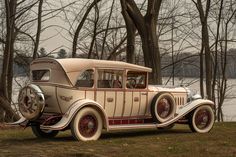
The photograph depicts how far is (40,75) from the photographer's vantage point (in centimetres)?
1114

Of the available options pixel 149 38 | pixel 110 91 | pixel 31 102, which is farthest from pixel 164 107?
pixel 149 38

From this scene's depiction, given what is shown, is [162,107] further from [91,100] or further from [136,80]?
[91,100]

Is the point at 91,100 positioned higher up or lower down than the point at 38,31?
lower down

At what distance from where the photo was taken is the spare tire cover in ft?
33.7

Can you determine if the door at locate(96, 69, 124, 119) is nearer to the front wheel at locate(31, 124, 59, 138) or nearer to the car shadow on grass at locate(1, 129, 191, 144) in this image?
the car shadow on grass at locate(1, 129, 191, 144)

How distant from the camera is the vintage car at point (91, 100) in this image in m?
10.4

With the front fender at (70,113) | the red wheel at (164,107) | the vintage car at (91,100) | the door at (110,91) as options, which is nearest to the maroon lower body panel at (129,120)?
the vintage car at (91,100)

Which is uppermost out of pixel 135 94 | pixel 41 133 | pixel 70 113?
pixel 135 94

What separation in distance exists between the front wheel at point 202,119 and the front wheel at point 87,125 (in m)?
2.71

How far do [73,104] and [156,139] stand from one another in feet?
6.38

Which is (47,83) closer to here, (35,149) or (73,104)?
(73,104)

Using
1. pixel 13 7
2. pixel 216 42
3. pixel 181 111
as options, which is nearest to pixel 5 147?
pixel 181 111

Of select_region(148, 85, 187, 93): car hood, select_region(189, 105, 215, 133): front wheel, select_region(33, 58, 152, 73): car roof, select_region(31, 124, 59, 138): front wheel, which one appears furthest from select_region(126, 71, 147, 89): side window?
select_region(31, 124, 59, 138): front wheel

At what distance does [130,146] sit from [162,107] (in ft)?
7.13
